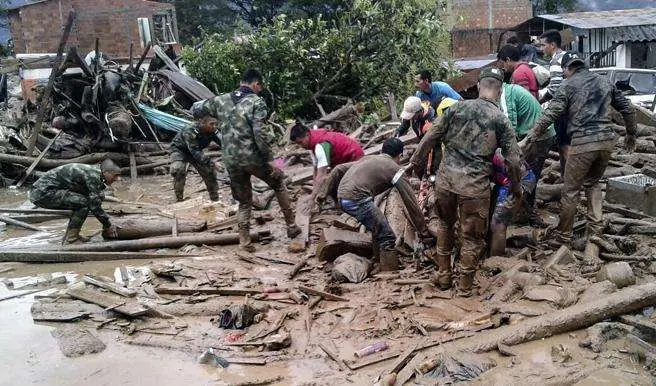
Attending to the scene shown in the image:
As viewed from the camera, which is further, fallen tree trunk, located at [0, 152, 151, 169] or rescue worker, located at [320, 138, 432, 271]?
fallen tree trunk, located at [0, 152, 151, 169]

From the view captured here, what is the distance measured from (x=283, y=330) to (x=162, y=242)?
3.04 metres

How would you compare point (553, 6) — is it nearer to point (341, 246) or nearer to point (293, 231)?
point (293, 231)

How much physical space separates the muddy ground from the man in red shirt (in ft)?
10.3

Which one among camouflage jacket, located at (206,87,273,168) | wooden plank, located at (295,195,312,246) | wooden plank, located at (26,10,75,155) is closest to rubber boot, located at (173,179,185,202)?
wooden plank, located at (295,195,312,246)

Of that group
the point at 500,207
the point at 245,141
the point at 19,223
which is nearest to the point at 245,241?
the point at 245,141

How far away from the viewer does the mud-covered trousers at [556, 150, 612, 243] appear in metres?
6.38

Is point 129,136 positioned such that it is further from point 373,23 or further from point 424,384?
point 424,384


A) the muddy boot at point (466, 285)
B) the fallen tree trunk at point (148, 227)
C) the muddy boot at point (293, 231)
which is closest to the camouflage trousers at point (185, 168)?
the fallen tree trunk at point (148, 227)

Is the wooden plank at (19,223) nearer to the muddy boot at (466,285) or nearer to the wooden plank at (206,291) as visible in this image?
the wooden plank at (206,291)

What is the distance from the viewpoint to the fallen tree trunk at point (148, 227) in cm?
818

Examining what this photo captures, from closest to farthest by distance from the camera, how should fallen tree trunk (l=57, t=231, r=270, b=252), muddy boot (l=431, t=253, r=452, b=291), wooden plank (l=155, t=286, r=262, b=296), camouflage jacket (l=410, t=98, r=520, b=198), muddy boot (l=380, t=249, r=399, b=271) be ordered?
camouflage jacket (l=410, t=98, r=520, b=198), muddy boot (l=431, t=253, r=452, b=291), wooden plank (l=155, t=286, r=262, b=296), muddy boot (l=380, t=249, r=399, b=271), fallen tree trunk (l=57, t=231, r=270, b=252)

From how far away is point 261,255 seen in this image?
750 centimetres

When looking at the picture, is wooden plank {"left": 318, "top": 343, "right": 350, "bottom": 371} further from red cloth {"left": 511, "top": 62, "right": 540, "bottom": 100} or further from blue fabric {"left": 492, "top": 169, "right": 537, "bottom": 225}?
red cloth {"left": 511, "top": 62, "right": 540, "bottom": 100}

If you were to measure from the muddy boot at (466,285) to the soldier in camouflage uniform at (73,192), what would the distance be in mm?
4893
